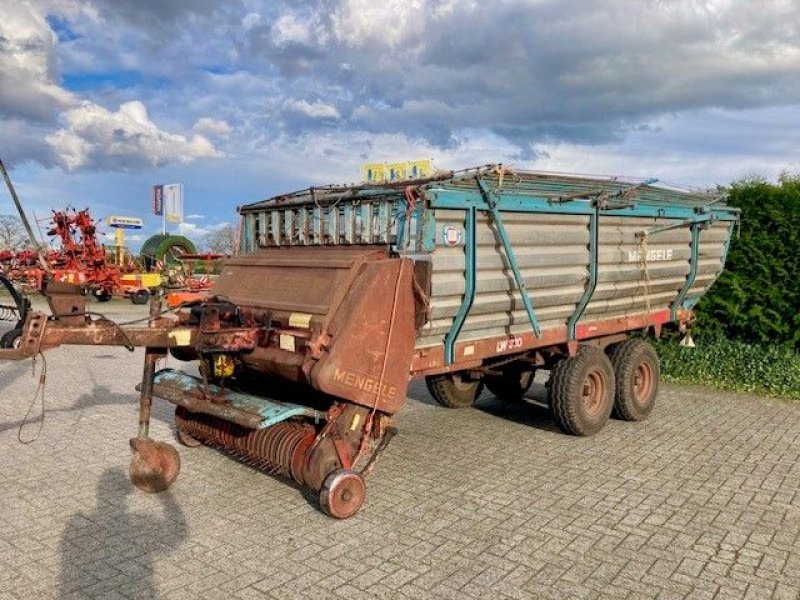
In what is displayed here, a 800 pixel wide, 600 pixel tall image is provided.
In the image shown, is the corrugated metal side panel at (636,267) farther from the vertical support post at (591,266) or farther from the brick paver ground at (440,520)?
the brick paver ground at (440,520)

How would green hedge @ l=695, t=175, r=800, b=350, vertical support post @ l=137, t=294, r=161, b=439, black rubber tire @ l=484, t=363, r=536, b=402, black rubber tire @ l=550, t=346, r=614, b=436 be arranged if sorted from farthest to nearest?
green hedge @ l=695, t=175, r=800, b=350
black rubber tire @ l=484, t=363, r=536, b=402
black rubber tire @ l=550, t=346, r=614, b=436
vertical support post @ l=137, t=294, r=161, b=439

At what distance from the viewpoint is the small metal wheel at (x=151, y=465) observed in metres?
4.94

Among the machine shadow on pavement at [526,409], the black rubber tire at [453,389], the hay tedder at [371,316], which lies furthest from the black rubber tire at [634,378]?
the black rubber tire at [453,389]

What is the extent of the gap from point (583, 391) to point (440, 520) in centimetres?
253

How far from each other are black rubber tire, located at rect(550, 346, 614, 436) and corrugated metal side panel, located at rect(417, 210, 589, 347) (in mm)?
478

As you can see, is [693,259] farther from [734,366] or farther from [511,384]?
[511,384]

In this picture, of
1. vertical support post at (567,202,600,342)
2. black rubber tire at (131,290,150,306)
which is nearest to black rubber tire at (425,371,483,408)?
vertical support post at (567,202,600,342)

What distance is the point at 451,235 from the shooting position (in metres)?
5.01

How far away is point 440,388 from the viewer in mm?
7684

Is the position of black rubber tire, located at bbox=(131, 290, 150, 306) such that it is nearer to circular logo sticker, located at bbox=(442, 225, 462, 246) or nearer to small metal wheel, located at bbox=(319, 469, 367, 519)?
circular logo sticker, located at bbox=(442, 225, 462, 246)

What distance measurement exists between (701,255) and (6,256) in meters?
18.6

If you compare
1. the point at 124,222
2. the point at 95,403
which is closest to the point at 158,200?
the point at 124,222

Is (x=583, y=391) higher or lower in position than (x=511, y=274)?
lower

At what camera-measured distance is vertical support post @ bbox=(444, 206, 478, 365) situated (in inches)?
202
